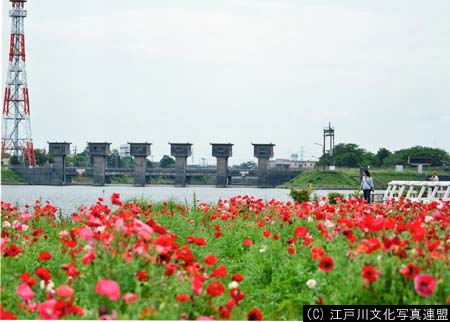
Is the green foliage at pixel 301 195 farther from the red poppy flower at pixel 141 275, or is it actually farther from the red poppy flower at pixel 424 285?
the red poppy flower at pixel 424 285

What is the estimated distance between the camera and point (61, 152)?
442 feet

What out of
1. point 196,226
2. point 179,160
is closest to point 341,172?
point 179,160

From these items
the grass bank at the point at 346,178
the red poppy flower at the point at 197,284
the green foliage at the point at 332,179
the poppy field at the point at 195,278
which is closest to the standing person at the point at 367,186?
the poppy field at the point at 195,278

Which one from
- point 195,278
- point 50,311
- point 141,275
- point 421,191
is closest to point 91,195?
point 421,191

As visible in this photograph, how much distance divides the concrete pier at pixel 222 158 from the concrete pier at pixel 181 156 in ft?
14.2

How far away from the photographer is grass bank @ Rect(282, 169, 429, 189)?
349 ft

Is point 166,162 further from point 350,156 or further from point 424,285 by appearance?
point 424,285

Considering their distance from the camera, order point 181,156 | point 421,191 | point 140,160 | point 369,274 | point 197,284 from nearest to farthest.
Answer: point 197,284 < point 369,274 < point 421,191 < point 181,156 < point 140,160

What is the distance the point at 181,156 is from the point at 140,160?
275 inches

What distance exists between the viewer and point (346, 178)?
112188 mm

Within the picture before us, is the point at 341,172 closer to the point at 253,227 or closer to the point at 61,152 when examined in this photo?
the point at 61,152

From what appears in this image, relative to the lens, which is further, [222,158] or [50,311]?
[222,158]

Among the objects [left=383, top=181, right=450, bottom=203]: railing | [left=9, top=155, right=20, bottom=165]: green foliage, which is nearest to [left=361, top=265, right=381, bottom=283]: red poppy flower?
[left=383, top=181, right=450, bottom=203]: railing

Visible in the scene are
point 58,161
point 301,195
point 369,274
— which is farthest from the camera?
point 58,161
